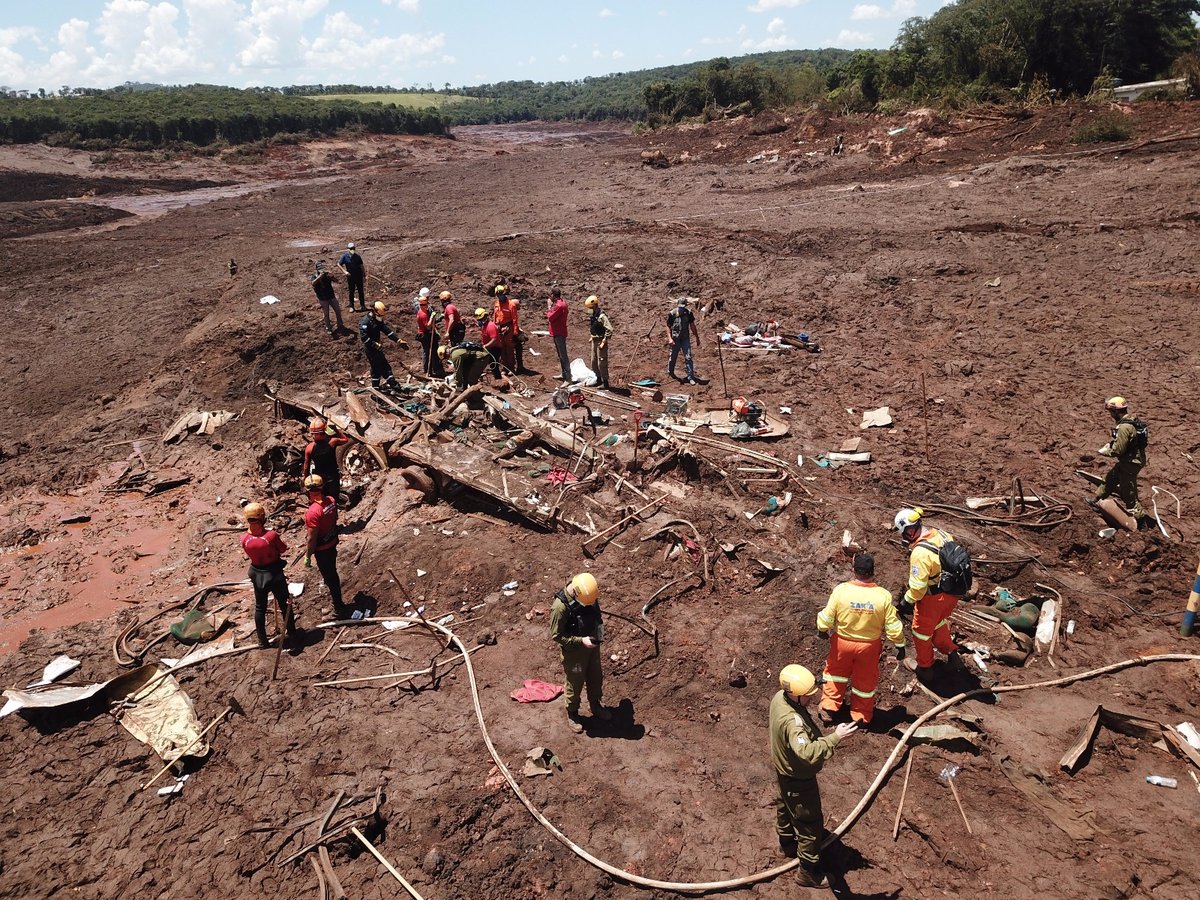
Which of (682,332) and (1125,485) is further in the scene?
(682,332)

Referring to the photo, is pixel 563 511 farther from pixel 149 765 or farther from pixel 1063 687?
pixel 1063 687

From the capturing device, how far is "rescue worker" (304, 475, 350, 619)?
24.3 ft

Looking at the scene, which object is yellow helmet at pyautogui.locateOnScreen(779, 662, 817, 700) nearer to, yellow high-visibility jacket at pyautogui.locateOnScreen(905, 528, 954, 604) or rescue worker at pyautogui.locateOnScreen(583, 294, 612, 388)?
yellow high-visibility jacket at pyautogui.locateOnScreen(905, 528, 954, 604)

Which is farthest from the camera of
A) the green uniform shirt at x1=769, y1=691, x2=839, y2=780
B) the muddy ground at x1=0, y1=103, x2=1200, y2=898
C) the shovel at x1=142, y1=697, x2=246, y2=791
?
the shovel at x1=142, y1=697, x2=246, y2=791

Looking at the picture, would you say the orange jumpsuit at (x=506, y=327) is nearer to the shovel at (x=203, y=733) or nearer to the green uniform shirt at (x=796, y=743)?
the shovel at (x=203, y=733)

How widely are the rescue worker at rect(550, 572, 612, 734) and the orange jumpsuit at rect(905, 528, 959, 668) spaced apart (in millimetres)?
2653

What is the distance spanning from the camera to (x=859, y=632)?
536 cm

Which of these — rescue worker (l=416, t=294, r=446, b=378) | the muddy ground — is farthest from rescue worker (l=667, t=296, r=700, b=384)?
rescue worker (l=416, t=294, r=446, b=378)

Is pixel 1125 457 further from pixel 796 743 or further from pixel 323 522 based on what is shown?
pixel 323 522

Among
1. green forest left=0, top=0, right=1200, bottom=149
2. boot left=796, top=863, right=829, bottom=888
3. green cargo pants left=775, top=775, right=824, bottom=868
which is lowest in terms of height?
boot left=796, top=863, right=829, bottom=888

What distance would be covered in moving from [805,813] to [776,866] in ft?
1.90

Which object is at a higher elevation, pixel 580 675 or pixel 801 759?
pixel 801 759

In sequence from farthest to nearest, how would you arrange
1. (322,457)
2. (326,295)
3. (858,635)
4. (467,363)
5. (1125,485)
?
(326,295)
(467,363)
(322,457)
(1125,485)
(858,635)

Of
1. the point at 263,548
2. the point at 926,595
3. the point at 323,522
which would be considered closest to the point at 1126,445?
the point at 926,595
